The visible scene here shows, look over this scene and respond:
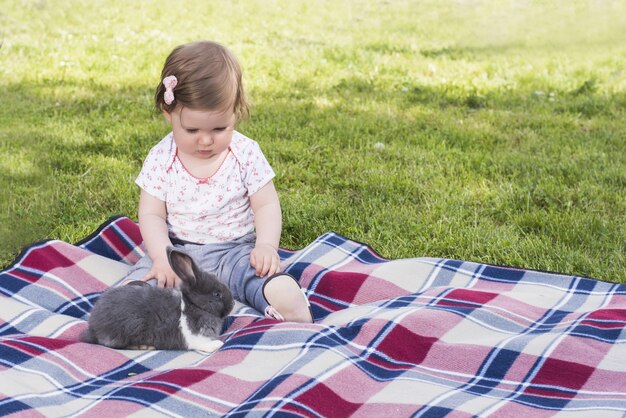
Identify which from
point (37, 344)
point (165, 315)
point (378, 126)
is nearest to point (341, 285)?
point (165, 315)

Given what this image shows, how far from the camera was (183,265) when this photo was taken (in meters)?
2.84

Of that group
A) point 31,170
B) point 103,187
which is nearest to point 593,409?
point 103,187

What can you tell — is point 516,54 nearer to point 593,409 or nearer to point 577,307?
point 577,307

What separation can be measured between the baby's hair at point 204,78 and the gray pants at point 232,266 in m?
0.59

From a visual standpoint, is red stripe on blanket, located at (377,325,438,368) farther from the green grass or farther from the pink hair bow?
the pink hair bow

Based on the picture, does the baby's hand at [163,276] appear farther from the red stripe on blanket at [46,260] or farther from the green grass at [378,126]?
the green grass at [378,126]

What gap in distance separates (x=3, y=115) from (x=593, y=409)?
488 cm

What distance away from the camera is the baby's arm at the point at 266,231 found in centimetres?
324

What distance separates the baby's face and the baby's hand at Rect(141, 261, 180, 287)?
50 cm

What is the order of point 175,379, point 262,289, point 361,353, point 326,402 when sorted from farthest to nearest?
point 262,289 → point 361,353 → point 175,379 → point 326,402

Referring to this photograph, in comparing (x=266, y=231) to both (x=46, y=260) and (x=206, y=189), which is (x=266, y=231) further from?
(x=46, y=260)

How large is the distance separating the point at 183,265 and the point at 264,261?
47cm

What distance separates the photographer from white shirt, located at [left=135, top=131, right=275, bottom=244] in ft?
11.3

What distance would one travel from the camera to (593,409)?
2.41 meters
